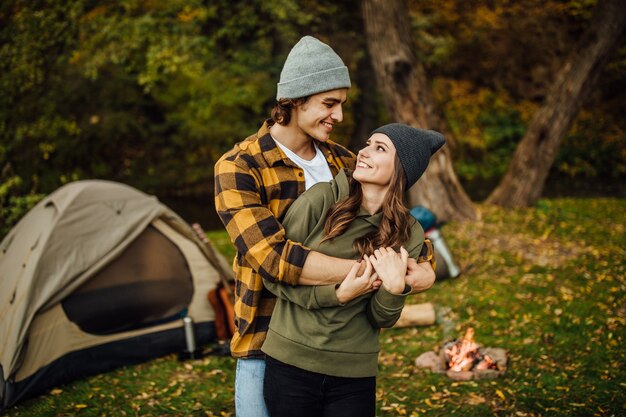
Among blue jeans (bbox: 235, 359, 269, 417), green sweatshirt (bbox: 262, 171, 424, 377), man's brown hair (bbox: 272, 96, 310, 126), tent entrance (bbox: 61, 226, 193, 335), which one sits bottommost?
tent entrance (bbox: 61, 226, 193, 335)

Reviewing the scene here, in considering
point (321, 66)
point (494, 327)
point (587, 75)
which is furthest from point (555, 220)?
point (321, 66)

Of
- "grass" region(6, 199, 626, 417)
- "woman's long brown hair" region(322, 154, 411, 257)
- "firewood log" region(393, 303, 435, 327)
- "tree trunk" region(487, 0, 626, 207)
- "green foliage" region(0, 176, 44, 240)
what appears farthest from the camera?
"tree trunk" region(487, 0, 626, 207)

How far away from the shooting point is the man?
2131mm

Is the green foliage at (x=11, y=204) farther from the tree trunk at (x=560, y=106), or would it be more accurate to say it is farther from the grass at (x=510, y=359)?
the tree trunk at (x=560, y=106)

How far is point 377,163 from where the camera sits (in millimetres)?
2262

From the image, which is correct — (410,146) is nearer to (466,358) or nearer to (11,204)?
(466,358)

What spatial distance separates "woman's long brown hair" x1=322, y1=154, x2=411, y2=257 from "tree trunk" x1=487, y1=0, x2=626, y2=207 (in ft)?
25.1

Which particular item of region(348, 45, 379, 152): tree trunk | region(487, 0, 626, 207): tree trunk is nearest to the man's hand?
region(487, 0, 626, 207): tree trunk

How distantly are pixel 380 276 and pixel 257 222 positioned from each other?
19.2 inches

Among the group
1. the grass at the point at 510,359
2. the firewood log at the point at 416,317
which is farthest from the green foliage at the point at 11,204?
the firewood log at the point at 416,317

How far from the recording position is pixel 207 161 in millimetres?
16234

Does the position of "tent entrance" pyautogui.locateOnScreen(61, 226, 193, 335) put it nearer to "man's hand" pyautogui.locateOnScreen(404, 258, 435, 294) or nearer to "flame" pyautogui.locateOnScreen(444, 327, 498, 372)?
"flame" pyautogui.locateOnScreen(444, 327, 498, 372)

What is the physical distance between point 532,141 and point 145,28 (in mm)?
6320

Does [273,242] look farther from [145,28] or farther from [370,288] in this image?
[145,28]
